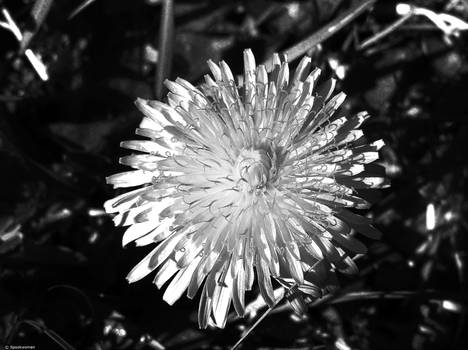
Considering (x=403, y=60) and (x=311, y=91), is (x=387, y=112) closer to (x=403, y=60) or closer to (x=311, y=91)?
(x=403, y=60)

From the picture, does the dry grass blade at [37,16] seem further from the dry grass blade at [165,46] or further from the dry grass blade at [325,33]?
the dry grass blade at [325,33]

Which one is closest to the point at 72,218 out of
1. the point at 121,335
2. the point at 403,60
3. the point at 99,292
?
the point at 99,292

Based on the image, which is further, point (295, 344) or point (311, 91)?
point (295, 344)

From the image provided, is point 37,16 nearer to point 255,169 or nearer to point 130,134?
point 130,134

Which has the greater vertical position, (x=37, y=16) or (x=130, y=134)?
(x=37, y=16)

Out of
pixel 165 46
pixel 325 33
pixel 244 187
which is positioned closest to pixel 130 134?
pixel 165 46

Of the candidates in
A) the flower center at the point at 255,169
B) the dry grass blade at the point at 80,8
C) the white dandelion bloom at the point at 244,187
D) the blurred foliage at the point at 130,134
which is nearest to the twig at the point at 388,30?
the blurred foliage at the point at 130,134
